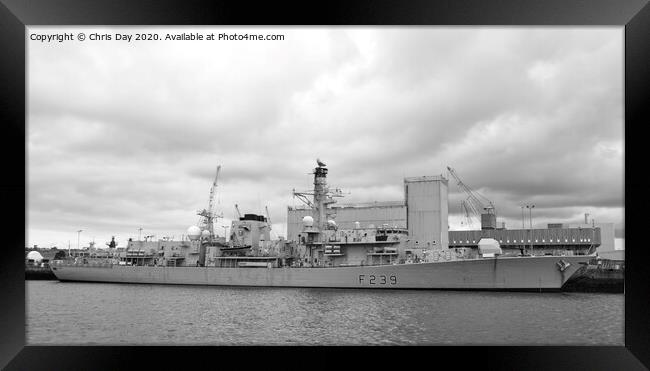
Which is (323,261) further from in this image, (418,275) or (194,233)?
(194,233)

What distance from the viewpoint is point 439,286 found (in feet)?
81.1

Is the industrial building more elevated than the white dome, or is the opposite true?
the industrial building

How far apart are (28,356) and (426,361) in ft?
19.2

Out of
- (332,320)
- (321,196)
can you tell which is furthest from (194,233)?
(332,320)

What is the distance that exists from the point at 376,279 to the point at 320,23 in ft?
67.9

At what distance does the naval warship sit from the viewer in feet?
78.7

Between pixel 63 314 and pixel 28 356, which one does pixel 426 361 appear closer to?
pixel 28 356

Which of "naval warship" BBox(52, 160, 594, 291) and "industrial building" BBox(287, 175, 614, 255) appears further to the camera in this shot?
"industrial building" BBox(287, 175, 614, 255)

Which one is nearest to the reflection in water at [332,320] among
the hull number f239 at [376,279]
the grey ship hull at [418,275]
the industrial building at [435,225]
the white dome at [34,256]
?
the grey ship hull at [418,275]

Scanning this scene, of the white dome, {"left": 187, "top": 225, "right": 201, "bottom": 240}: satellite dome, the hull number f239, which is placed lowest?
the white dome

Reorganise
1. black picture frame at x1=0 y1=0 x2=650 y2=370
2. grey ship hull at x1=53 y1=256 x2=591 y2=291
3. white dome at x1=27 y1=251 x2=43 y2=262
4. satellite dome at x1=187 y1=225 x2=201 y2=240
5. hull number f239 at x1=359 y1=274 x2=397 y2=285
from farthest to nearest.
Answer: white dome at x1=27 y1=251 x2=43 y2=262 < satellite dome at x1=187 y1=225 x2=201 y2=240 < hull number f239 at x1=359 y1=274 x2=397 y2=285 < grey ship hull at x1=53 y1=256 x2=591 y2=291 < black picture frame at x1=0 y1=0 x2=650 y2=370

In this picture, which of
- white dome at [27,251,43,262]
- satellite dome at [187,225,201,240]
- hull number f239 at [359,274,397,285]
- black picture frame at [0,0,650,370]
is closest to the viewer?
black picture frame at [0,0,650,370]

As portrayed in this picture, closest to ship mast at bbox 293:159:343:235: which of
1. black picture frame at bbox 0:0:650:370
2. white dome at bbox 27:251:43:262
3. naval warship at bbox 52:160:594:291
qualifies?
naval warship at bbox 52:160:594:291

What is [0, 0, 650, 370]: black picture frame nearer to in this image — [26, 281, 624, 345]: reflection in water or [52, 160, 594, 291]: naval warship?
[26, 281, 624, 345]: reflection in water
